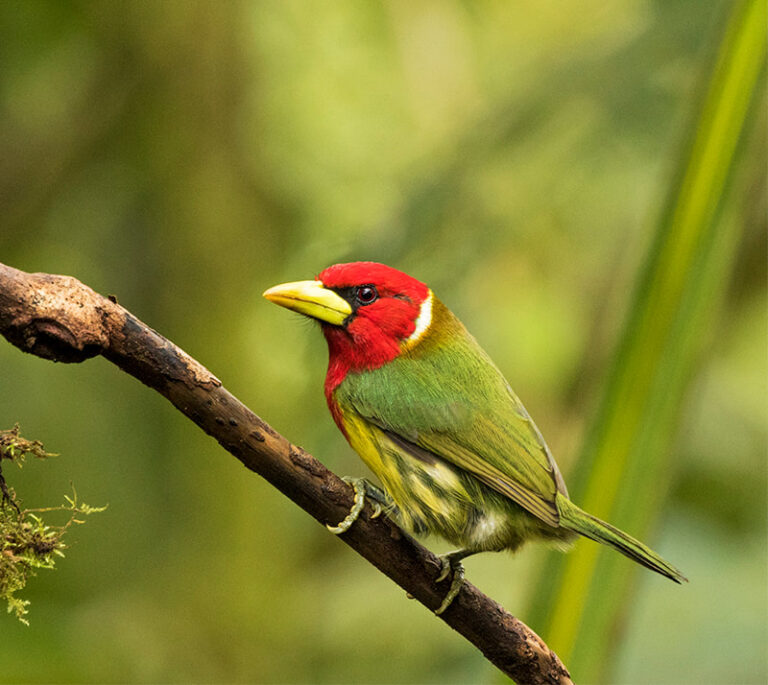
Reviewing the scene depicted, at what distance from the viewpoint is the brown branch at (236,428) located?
52.5 inches

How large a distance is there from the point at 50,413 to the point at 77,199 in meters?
0.66

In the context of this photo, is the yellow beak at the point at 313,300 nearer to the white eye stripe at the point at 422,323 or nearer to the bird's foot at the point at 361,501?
the white eye stripe at the point at 422,323

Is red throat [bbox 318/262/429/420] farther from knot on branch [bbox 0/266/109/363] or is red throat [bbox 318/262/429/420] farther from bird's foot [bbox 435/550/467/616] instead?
knot on branch [bbox 0/266/109/363]

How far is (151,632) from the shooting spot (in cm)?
286

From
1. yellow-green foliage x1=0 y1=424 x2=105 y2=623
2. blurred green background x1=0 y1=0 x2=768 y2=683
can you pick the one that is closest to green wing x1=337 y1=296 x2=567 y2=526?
blurred green background x1=0 y1=0 x2=768 y2=683

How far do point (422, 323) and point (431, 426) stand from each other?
0.29 meters

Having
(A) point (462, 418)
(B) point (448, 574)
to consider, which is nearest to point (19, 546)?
(B) point (448, 574)

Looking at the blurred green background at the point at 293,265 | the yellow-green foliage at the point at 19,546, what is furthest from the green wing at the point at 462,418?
the yellow-green foliage at the point at 19,546

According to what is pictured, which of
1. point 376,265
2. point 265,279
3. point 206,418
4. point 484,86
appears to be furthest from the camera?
point 484,86

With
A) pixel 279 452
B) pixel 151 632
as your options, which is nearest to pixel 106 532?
pixel 151 632

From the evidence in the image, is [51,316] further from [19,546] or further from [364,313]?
[364,313]

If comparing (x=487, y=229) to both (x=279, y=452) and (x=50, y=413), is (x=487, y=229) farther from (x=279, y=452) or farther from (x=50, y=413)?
(x=279, y=452)

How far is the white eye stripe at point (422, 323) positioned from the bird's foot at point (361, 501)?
402mm

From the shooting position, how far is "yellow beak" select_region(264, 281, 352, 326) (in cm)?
205
